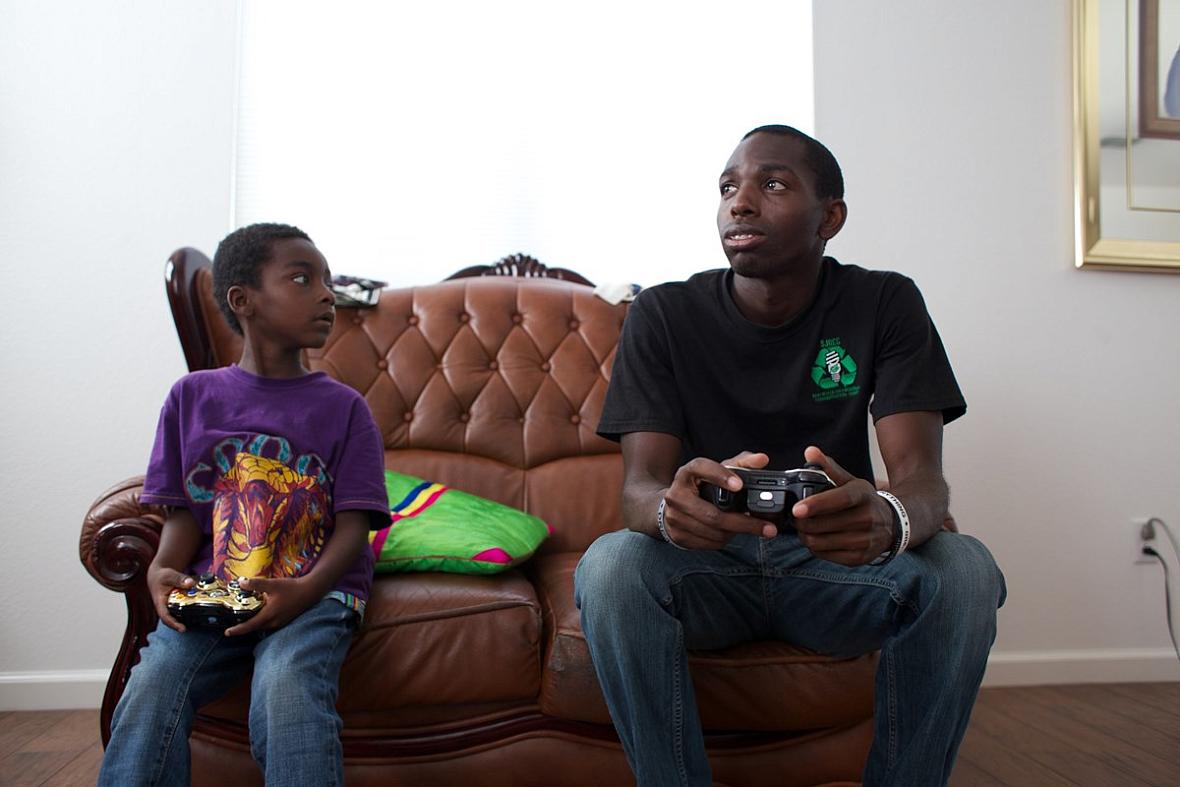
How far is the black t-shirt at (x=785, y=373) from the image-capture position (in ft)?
4.69

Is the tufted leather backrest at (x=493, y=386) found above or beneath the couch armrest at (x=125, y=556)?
above

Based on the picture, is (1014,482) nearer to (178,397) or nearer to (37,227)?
(178,397)

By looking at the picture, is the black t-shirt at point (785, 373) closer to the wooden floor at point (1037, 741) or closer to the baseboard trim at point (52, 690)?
the wooden floor at point (1037, 741)

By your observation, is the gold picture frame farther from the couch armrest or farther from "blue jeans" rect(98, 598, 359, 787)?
the couch armrest

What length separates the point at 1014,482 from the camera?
8.48ft

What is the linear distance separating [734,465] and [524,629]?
0.54 meters

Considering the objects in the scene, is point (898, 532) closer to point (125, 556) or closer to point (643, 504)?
point (643, 504)

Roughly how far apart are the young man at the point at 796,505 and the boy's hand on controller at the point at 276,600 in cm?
41

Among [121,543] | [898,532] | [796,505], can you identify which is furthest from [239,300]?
[898,532]

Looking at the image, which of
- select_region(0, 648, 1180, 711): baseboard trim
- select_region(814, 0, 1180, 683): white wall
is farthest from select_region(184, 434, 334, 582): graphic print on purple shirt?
select_region(0, 648, 1180, 711): baseboard trim

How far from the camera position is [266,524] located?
140cm

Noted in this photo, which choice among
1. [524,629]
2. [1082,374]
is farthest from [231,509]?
[1082,374]

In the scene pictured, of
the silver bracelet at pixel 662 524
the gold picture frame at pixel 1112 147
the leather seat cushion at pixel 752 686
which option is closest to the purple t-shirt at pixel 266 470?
the leather seat cushion at pixel 752 686

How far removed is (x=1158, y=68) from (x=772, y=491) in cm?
236
